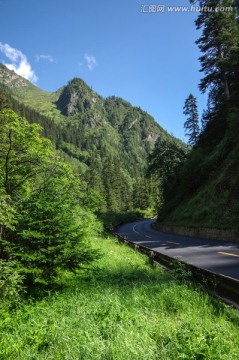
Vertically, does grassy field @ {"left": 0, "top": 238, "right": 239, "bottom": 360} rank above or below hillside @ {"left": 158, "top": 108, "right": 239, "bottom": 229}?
below

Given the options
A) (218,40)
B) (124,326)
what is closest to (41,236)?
(124,326)

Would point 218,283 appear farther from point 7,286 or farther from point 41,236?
point 7,286

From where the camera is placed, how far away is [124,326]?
4898 mm

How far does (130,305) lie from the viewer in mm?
6016

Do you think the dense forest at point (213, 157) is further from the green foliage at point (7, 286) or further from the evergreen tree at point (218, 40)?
the green foliage at point (7, 286)

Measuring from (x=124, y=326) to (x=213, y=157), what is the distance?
26085 millimetres

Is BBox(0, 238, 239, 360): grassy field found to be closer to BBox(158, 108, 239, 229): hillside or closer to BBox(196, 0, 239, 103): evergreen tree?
BBox(158, 108, 239, 229): hillside

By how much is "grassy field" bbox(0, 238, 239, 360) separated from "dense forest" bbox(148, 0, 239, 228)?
13766 mm

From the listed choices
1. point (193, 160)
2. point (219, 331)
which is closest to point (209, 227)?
point (193, 160)

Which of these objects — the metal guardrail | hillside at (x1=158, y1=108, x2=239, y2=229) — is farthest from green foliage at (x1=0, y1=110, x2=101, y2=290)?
hillside at (x1=158, y1=108, x2=239, y2=229)

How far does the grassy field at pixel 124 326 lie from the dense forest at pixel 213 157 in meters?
13.8

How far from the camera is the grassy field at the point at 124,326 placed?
3926mm

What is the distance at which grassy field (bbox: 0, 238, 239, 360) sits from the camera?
3926mm

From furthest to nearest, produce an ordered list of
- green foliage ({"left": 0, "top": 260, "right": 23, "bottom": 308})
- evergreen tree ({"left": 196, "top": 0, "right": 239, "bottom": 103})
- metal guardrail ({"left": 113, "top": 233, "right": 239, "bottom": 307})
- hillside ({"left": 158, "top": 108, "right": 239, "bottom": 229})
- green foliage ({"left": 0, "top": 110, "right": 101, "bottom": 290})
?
evergreen tree ({"left": 196, "top": 0, "right": 239, "bottom": 103}) → hillside ({"left": 158, "top": 108, "right": 239, "bottom": 229}) → green foliage ({"left": 0, "top": 110, "right": 101, "bottom": 290}) → green foliage ({"left": 0, "top": 260, "right": 23, "bottom": 308}) → metal guardrail ({"left": 113, "top": 233, "right": 239, "bottom": 307})
